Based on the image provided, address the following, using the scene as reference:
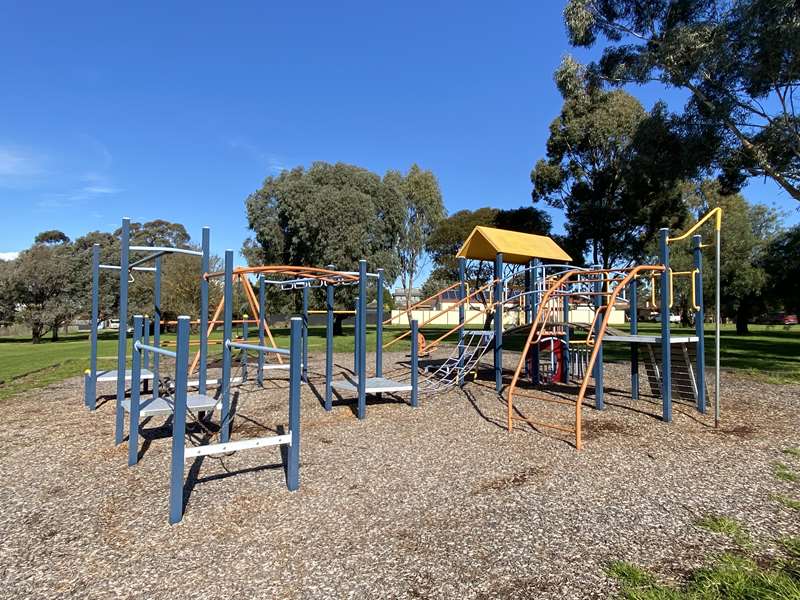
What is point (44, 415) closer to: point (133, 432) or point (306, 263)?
point (133, 432)

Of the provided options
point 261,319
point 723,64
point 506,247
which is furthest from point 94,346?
point 723,64

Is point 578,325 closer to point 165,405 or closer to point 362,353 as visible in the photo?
point 362,353

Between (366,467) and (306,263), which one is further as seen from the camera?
(306,263)

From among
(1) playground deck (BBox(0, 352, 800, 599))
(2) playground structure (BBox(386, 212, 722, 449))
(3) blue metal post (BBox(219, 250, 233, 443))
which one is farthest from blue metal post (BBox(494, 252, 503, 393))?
(3) blue metal post (BBox(219, 250, 233, 443))

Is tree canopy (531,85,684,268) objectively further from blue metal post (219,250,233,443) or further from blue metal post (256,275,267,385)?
blue metal post (219,250,233,443)

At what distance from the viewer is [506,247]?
10.0 metres

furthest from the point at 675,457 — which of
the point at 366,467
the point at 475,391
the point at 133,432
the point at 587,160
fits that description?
the point at 587,160

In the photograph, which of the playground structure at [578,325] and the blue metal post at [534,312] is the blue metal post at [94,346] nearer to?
the playground structure at [578,325]

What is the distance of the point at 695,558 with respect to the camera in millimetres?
3039

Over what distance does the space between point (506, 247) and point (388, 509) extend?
278 inches

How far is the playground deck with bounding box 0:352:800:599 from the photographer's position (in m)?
2.89

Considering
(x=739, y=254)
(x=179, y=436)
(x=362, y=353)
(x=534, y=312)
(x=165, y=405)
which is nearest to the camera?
(x=179, y=436)

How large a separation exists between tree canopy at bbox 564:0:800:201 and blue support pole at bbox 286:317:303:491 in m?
13.6

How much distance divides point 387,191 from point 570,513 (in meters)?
26.3
